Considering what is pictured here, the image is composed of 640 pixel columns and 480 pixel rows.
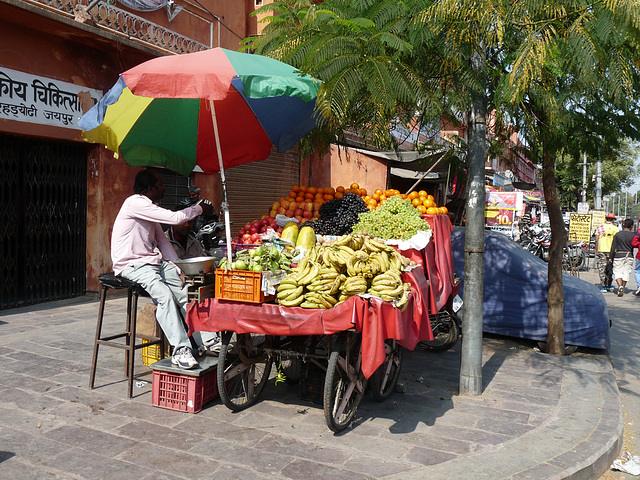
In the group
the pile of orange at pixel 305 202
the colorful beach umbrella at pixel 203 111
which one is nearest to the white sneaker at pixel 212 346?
the colorful beach umbrella at pixel 203 111

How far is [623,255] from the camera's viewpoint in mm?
13008

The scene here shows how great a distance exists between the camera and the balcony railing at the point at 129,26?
832cm

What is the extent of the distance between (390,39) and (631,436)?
Result: 414 centimetres

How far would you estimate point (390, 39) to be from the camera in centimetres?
444

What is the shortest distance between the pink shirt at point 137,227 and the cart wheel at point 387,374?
6.82ft

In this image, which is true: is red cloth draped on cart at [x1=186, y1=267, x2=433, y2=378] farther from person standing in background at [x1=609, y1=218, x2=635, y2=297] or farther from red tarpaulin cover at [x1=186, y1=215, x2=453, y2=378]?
person standing in background at [x1=609, y1=218, x2=635, y2=297]

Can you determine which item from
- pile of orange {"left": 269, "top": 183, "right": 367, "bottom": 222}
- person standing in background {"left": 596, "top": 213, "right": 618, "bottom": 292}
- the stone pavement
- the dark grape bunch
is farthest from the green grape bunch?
person standing in background {"left": 596, "top": 213, "right": 618, "bottom": 292}

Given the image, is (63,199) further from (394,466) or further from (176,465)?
(394,466)

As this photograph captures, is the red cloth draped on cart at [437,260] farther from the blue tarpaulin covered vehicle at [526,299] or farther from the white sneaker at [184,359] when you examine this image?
the white sneaker at [184,359]

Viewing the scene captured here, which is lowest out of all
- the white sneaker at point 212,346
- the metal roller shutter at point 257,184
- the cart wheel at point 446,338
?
the cart wheel at point 446,338

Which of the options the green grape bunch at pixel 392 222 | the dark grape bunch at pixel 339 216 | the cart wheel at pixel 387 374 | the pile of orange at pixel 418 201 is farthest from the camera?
the pile of orange at pixel 418 201

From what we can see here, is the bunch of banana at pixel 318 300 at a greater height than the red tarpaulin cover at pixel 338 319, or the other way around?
the bunch of banana at pixel 318 300

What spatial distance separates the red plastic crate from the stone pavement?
0.23 feet

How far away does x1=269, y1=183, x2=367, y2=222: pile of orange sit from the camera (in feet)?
20.2
